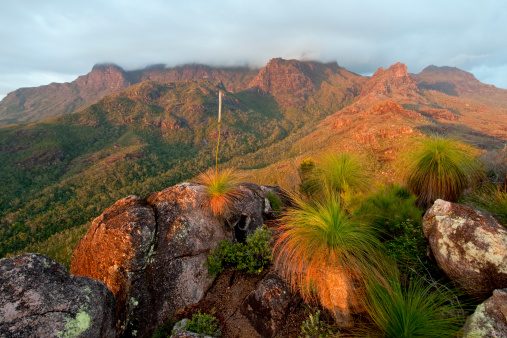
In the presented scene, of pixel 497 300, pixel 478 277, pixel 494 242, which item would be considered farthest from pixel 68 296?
pixel 494 242

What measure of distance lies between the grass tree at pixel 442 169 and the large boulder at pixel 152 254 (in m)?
4.70

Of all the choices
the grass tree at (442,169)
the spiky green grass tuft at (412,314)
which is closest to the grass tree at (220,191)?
the spiky green grass tuft at (412,314)

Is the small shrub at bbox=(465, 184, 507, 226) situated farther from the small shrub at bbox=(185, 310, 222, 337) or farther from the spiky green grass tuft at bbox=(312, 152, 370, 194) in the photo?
the small shrub at bbox=(185, 310, 222, 337)

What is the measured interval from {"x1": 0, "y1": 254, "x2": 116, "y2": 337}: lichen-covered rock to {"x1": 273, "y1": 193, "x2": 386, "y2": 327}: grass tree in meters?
3.18

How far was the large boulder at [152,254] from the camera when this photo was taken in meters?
4.85

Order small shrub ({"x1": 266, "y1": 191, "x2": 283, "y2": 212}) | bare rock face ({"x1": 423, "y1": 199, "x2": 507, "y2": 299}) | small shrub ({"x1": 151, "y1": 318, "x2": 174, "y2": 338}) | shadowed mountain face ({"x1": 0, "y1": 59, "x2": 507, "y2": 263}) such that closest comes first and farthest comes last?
bare rock face ({"x1": 423, "y1": 199, "x2": 507, "y2": 299}) < small shrub ({"x1": 151, "y1": 318, "x2": 174, "y2": 338}) < small shrub ({"x1": 266, "y1": 191, "x2": 283, "y2": 212}) < shadowed mountain face ({"x1": 0, "y1": 59, "x2": 507, "y2": 263})

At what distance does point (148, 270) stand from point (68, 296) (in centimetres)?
168

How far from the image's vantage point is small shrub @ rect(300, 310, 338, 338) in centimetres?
321

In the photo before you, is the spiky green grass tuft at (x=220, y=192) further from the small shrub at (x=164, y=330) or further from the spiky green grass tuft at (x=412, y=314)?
the spiky green grass tuft at (x=412, y=314)

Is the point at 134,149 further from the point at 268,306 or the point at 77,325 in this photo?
the point at 268,306

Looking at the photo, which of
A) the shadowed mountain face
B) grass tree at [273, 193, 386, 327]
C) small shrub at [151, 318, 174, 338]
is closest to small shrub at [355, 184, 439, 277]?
grass tree at [273, 193, 386, 327]

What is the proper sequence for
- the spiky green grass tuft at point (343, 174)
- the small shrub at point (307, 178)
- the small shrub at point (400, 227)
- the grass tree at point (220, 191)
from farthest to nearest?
the small shrub at point (307, 178)
the spiky green grass tuft at point (343, 174)
the grass tree at point (220, 191)
the small shrub at point (400, 227)

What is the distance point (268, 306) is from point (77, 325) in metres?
2.84

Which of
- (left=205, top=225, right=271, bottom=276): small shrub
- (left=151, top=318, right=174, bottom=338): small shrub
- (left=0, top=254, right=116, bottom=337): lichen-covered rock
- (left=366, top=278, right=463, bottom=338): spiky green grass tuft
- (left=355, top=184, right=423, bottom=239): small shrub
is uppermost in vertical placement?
(left=355, top=184, right=423, bottom=239): small shrub
